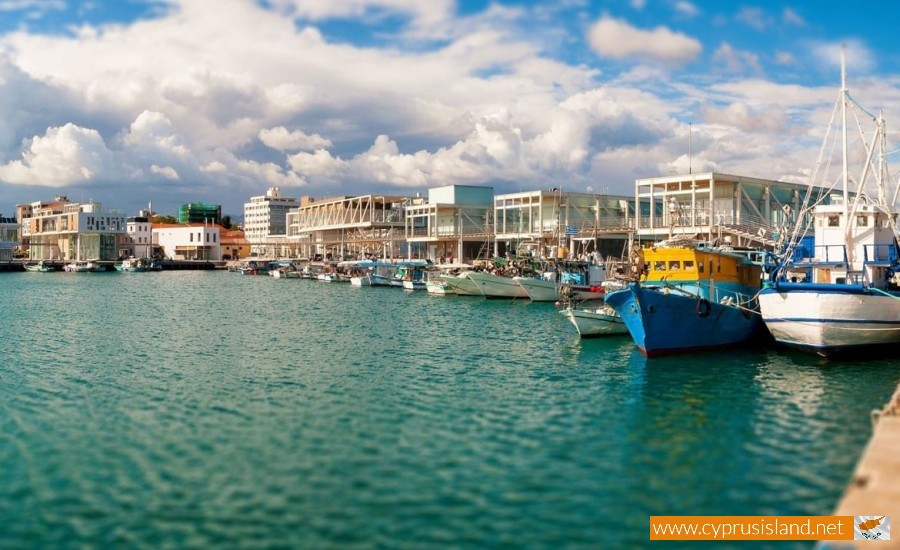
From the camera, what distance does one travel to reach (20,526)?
49.3 feet

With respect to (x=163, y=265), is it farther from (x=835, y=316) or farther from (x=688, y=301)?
(x=835, y=316)

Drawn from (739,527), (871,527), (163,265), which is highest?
(163,265)

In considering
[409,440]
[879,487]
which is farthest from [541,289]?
[879,487]

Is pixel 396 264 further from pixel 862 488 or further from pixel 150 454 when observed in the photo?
pixel 862 488

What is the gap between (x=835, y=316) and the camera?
105 feet

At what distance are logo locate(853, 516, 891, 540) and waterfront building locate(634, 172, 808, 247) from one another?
62.6m

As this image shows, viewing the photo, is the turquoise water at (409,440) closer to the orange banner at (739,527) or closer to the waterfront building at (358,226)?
the orange banner at (739,527)

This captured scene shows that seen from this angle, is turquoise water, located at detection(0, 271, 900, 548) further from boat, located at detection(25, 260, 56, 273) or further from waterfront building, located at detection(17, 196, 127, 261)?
waterfront building, located at detection(17, 196, 127, 261)

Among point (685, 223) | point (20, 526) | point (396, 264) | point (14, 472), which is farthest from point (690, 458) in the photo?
point (396, 264)

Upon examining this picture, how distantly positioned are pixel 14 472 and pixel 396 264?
85.6 metres

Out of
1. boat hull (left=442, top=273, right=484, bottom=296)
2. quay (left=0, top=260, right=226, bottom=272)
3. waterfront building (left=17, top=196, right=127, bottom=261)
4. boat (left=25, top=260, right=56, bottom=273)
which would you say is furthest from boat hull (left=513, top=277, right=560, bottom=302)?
waterfront building (left=17, top=196, right=127, bottom=261)

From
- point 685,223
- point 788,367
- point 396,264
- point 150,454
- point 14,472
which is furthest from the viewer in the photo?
point 396,264

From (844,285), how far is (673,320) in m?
7.58

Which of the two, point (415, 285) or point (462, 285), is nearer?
point (462, 285)
